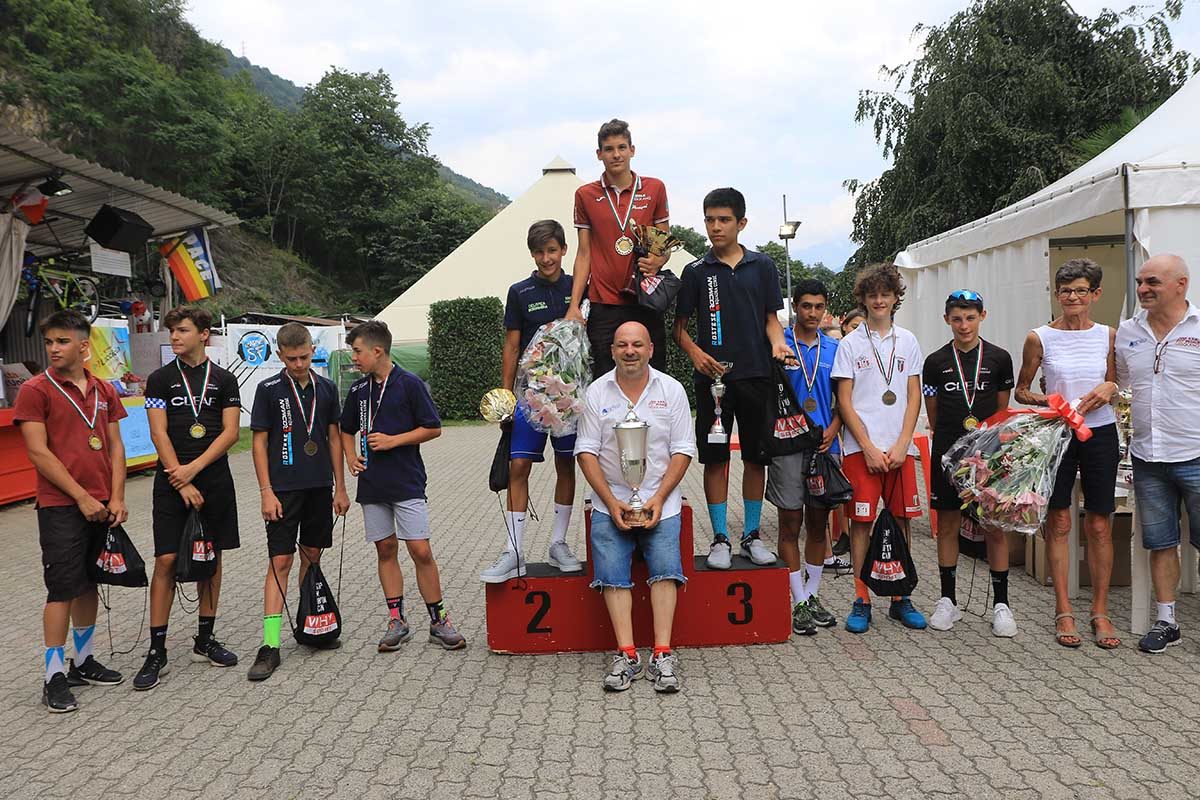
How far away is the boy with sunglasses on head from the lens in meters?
4.90

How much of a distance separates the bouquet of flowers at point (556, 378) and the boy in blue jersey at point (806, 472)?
4.15 feet

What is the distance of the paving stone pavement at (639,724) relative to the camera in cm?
321

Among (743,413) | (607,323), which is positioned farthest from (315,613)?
(743,413)

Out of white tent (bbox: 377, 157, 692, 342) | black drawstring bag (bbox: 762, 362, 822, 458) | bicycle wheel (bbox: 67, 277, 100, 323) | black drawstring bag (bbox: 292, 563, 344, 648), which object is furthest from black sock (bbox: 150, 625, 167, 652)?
white tent (bbox: 377, 157, 692, 342)

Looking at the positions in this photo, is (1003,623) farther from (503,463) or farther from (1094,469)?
(503,463)

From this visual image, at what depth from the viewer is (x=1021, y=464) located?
4.47m

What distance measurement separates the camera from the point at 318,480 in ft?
15.6

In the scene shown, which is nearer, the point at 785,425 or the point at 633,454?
the point at 633,454

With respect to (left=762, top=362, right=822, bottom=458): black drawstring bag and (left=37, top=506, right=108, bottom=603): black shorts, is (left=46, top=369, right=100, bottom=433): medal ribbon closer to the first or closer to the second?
(left=37, top=506, right=108, bottom=603): black shorts

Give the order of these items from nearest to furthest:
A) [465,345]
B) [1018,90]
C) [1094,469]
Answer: [1094,469]
[1018,90]
[465,345]

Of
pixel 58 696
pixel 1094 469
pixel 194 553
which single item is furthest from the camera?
pixel 1094 469

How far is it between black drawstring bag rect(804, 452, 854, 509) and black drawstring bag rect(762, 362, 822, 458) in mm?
119

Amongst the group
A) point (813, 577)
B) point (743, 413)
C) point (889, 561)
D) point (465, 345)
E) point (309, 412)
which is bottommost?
point (813, 577)

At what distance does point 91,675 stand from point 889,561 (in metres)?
4.48
